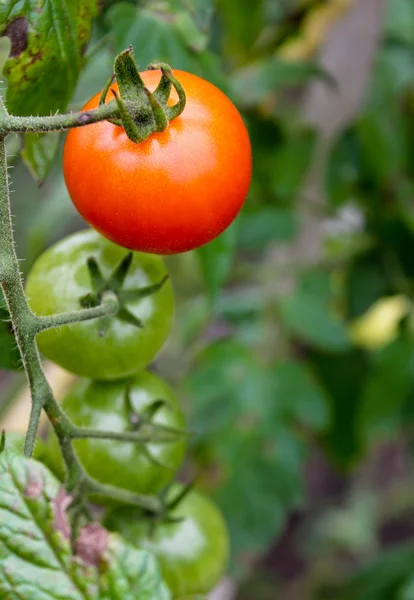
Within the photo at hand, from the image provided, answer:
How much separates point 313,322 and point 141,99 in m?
0.86

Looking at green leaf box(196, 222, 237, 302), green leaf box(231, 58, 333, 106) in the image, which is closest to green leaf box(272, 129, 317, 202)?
green leaf box(231, 58, 333, 106)

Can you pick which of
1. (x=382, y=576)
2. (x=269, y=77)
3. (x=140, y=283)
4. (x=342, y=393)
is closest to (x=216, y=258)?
(x=140, y=283)

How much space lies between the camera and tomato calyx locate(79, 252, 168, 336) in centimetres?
55

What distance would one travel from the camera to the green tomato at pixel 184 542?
669 millimetres

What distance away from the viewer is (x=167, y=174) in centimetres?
43

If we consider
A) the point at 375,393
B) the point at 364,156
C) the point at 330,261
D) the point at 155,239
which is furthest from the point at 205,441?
the point at 155,239

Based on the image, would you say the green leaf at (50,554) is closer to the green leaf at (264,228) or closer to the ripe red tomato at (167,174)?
the ripe red tomato at (167,174)

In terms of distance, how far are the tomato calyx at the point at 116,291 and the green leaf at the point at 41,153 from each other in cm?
8

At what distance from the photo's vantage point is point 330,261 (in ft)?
4.61

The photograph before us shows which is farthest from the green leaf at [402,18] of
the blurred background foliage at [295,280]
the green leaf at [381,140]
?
the green leaf at [381,140]

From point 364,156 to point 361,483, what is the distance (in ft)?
3.37

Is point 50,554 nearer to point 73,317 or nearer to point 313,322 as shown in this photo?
point 73,317

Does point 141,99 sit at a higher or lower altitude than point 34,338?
higher

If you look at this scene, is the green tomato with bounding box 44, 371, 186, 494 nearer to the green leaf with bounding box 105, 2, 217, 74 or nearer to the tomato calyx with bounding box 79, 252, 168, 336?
the tomato calyx with bounding box 79, 252, 168, 336
